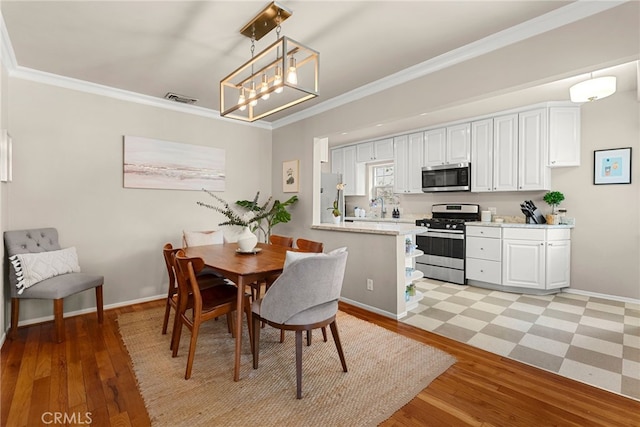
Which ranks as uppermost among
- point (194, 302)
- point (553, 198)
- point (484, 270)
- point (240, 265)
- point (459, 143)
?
point (459, 143)

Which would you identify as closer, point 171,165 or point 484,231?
point 171,165

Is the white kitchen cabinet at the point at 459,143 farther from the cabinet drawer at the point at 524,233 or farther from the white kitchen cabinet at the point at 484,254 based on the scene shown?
the cabinet drawer at the point at 524,233

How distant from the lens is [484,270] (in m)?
4.24

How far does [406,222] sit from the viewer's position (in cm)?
534

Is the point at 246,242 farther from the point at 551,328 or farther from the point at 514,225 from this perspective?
the point at 514,225

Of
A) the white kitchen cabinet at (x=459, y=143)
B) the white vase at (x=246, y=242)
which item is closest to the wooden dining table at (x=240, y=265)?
the white vase at (x=246, y=242)

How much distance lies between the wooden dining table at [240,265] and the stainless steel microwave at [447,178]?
3.15m

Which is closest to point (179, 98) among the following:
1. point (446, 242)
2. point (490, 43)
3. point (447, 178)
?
point (490, 43)

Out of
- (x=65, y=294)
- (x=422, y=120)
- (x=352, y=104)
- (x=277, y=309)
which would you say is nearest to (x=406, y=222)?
(x=422, y=120)

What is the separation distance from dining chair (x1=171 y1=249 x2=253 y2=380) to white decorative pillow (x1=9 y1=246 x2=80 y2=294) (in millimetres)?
1343

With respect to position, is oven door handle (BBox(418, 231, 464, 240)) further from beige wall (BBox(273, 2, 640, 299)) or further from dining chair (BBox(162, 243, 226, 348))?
dining chair (BBox(162, 243, 226, 348))

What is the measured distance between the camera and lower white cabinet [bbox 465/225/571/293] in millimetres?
3879

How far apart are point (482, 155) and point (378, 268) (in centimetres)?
264

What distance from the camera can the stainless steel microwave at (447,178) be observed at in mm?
4680
